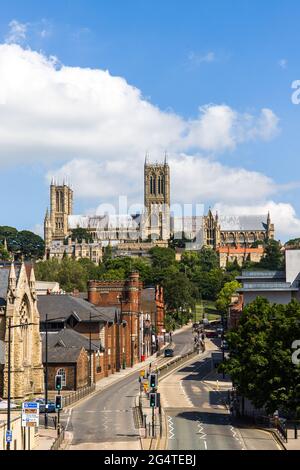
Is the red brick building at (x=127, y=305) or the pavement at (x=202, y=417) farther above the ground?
the red brick building at (x=127, y=305)

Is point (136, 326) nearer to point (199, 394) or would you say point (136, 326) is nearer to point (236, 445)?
point (199, 394)

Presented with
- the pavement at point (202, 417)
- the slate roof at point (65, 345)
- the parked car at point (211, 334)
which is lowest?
the pavement at point (202, 417)

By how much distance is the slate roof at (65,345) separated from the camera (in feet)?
287

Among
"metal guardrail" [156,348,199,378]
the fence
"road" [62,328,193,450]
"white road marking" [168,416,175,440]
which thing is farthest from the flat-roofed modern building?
"white road marking" [168,416,175,440]

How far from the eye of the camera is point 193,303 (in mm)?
196375

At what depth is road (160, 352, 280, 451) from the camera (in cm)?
5269

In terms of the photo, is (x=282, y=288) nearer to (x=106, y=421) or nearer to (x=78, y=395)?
(x=78, y=395)

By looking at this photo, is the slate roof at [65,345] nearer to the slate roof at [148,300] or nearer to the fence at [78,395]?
the fence at [78,395]

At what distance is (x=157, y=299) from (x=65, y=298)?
46.7 meters

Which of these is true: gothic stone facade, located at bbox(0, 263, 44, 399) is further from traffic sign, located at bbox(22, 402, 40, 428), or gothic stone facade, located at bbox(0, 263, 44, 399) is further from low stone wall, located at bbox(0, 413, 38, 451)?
traffic sign, located at bbox(22, 402, 40, 428)

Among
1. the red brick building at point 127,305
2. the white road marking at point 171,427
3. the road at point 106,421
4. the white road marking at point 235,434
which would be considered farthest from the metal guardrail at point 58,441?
the red brick building at point 127,305

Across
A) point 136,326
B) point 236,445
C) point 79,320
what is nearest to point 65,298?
point 79,320

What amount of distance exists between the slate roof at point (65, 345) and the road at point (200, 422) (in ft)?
31.7

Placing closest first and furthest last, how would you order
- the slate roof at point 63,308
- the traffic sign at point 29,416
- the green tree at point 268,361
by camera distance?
the traffic sign at point 29,416, the green tree at point 268,361, the slate roof at point 63,308
